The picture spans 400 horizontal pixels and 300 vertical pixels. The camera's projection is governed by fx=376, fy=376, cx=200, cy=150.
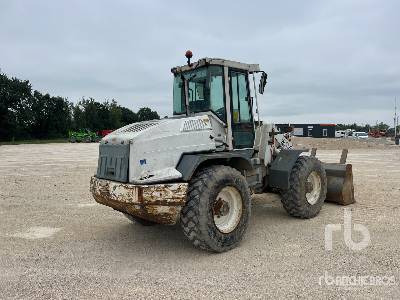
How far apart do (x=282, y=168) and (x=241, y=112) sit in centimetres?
129

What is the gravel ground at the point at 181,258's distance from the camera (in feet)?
13.8

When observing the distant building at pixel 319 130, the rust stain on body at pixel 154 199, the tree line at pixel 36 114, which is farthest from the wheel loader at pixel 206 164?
the distant building at pixel 319 130

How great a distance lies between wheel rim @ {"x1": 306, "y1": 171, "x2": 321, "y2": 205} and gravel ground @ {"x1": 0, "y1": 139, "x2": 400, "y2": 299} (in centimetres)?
36

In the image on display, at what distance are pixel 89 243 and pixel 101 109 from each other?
6932 cm

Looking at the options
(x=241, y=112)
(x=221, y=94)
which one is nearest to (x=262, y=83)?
(x=241, y=112)

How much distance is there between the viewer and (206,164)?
5.75 meters

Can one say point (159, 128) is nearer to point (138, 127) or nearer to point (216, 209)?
point (138, 127)

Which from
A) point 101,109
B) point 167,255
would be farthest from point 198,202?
point 101,109

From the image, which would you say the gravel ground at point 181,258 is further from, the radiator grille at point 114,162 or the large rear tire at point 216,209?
the radiator grille at point 114,162

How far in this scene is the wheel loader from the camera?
5031 millimetres

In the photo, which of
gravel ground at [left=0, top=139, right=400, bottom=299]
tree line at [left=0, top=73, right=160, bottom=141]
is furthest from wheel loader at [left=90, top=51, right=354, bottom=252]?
tree line at [left=0, top=73, right=160, bottom=141]

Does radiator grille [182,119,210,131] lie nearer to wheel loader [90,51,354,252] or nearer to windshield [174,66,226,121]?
wheel loader [90,51,354,252]

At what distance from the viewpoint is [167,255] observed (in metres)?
5.39

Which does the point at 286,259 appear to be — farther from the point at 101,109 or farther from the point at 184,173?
the point at 101,109
